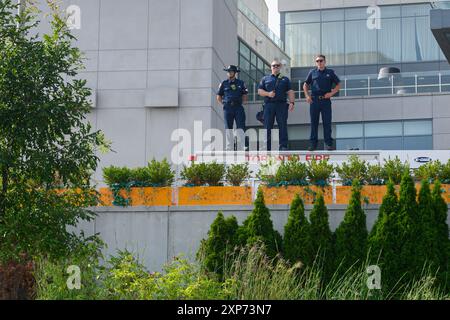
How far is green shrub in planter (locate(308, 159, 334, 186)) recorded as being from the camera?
15906 millimetres

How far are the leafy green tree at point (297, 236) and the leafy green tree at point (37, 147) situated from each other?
3.71 m

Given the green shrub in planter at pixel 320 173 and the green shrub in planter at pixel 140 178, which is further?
the green shrub in planter at pixel 140 178

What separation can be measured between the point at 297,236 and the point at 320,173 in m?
1.71

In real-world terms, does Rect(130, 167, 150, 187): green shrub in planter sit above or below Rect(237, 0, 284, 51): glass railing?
below

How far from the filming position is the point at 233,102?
19203 mm

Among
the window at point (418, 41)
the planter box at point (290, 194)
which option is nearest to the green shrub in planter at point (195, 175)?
the planter box at point (290, 194)

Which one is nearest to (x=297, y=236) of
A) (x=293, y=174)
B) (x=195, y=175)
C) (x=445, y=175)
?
(x=293, y=174)

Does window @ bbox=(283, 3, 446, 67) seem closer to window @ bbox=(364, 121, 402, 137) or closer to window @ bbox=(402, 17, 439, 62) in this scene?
window @ bbox=(402, 17, 439, 62)

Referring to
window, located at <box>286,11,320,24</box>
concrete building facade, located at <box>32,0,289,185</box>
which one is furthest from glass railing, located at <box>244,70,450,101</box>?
concrete building facade, located at <box>32,0,289,185</box>

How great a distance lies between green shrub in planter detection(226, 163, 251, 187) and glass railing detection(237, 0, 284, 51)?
77.4 ft

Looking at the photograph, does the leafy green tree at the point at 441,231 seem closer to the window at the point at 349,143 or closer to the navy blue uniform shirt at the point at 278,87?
the navy blue uniform shirt at the point at 278,87

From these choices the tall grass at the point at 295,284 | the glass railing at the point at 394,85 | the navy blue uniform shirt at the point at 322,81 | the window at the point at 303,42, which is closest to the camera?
the tall grass at the point at 295,284

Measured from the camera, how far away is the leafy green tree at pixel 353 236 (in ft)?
47.4
